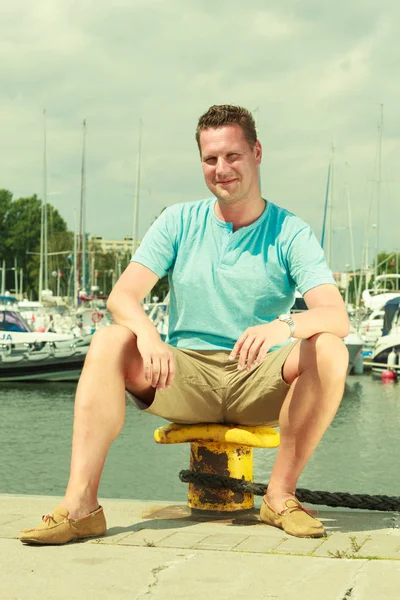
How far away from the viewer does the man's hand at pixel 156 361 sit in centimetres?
401

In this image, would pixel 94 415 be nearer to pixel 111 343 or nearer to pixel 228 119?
pixel 111 343

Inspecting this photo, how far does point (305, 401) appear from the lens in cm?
414

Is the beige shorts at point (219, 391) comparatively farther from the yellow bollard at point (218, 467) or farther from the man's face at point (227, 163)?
the man's face at point (227, 163)

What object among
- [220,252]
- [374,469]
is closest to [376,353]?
[374,469]

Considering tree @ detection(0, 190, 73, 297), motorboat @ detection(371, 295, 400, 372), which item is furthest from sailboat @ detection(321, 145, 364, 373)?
tree @ detection(0, 190, 73, 297)

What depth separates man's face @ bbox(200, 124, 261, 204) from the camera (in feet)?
14.8

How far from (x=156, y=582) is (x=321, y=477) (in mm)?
8197

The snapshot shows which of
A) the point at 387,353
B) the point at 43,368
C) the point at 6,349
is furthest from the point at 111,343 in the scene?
the point at 387,353

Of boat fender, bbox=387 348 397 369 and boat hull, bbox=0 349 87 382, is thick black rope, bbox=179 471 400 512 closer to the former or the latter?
boat hull, bbox=0 349 87 382

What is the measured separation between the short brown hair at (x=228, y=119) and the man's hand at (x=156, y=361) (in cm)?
104

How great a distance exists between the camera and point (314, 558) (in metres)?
3.55

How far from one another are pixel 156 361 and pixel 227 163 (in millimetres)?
1003

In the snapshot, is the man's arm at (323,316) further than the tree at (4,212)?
No

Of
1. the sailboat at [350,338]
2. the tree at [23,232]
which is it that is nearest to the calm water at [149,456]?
the sailboat at [350,338]
